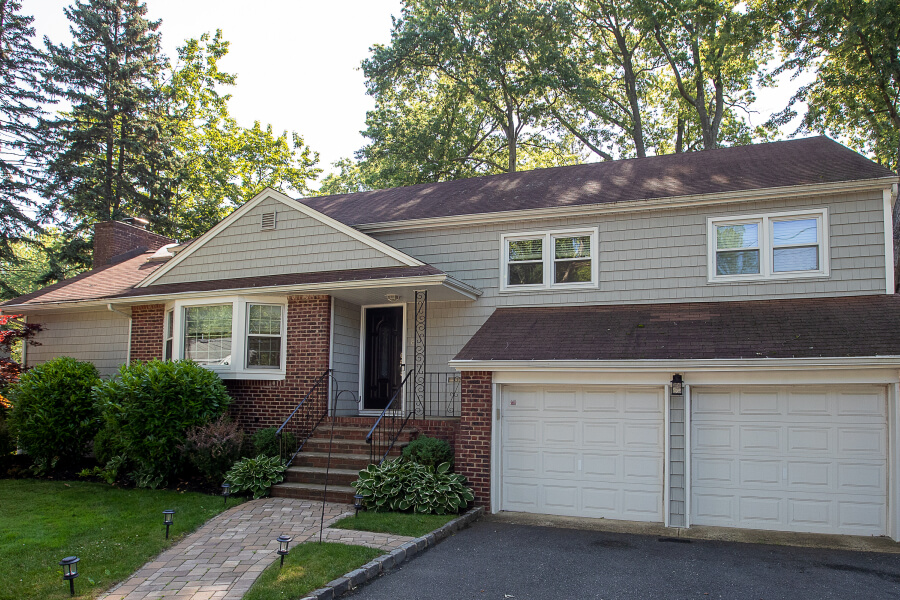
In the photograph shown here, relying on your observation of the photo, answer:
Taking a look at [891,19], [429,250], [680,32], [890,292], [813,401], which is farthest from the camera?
[680,32]

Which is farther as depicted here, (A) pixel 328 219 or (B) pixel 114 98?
(B) pixel 114 98

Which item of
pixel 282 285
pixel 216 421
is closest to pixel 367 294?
pixel 282 285

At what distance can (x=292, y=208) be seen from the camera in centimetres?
1224

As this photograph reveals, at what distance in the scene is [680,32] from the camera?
80.9ft

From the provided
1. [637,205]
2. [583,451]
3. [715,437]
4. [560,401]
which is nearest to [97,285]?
[560,401]

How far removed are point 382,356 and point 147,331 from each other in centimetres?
486

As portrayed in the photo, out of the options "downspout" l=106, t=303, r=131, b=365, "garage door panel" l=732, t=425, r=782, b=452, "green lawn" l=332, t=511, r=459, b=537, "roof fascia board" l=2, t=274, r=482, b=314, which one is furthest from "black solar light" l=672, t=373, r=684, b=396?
"downspout" l=106, t=303, r=131, b=365

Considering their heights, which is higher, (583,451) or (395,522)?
(583,451)

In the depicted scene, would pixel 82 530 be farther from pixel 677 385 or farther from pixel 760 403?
pixel 760 403

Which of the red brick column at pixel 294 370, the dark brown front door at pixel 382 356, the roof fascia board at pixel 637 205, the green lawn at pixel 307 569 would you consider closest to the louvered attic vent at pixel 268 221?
the red brick column at pixel 294 370

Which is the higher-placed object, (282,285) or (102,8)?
(102,8)

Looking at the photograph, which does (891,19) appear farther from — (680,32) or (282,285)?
(282,285)

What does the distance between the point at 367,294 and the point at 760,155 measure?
799 cm

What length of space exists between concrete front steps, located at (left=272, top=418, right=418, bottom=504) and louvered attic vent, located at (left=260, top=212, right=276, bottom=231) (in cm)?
394
